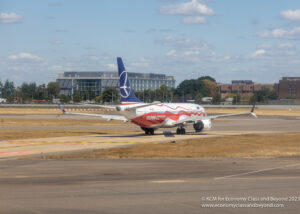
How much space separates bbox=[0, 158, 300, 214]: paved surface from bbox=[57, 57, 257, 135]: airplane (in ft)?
63.2

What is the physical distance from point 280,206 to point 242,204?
1.24 meters

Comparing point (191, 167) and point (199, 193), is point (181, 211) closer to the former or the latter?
point (199, 193)

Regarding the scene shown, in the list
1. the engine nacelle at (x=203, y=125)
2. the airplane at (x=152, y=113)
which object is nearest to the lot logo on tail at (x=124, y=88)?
the airplane at (x=152, y=113)

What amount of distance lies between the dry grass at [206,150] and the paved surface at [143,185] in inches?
127

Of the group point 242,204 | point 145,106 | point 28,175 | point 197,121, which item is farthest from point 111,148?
point 242,204

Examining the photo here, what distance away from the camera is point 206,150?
37.8 meters

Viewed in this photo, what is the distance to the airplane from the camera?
163ft

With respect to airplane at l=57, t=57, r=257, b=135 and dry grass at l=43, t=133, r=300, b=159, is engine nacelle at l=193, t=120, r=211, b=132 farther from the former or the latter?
dry grass at l=43, t=133, r=300, b=159

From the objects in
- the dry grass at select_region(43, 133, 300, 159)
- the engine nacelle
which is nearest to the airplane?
the engine nacelle

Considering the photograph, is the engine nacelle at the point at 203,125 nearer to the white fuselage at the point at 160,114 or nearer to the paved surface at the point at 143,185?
the white fuselage at the point at 160,114

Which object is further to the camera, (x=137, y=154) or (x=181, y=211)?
(x=137, y=154)

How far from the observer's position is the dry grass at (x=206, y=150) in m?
33.9

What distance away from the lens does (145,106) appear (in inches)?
1932

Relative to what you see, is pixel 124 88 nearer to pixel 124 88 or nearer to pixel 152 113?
pixel 124 88
